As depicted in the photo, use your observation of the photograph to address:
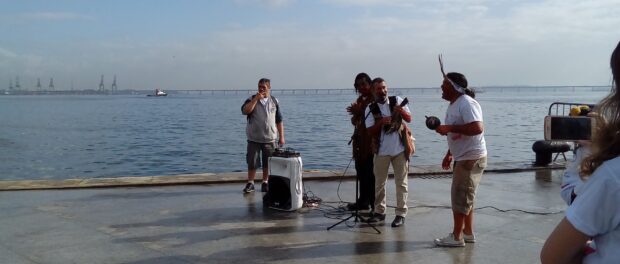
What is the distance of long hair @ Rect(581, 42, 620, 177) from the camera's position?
5.57 ft

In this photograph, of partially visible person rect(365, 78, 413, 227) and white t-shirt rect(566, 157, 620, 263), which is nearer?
white t-shirt rect(566, 157, 620, 263)

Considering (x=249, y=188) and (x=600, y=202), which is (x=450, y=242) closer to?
(x=249, y=188)

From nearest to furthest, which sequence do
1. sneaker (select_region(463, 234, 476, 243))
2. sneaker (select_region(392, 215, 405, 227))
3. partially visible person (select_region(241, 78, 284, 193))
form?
sneaker (select_region(463, 234, 476, 243))
sneaker (select_region(392, 215, 405, 227))
partially visible person (select_region(241, 78, 284, 193))

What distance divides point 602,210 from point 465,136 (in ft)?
13.2

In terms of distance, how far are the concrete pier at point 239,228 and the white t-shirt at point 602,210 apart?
365 centimetres

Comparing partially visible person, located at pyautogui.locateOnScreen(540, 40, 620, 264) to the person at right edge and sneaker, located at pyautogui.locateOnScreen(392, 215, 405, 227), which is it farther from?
sneaker, located at pyautogui.locateOnScreen(392, 215, 405, 227)

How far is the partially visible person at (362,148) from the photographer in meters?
7.29

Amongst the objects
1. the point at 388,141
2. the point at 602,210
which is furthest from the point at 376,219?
the point at 602,210

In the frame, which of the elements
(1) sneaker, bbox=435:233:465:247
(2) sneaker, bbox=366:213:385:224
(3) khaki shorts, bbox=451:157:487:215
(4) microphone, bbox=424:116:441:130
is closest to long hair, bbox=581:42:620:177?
(4) microphone, bbox=424:116:441:130

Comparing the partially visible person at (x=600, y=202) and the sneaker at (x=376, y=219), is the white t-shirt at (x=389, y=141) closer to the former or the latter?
the sneaker at (x=376, y=219)

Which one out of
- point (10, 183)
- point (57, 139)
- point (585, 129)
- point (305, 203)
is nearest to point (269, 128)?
point (305, 203)

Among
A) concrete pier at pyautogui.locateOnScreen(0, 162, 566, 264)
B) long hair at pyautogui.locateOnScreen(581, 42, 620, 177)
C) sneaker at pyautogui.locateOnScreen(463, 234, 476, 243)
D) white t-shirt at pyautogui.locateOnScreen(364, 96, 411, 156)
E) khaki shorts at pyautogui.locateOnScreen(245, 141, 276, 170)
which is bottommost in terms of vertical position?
concrete pier at pyautogui.locateOnScreen(0, 162, 566, 264)

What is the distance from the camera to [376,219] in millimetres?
6766

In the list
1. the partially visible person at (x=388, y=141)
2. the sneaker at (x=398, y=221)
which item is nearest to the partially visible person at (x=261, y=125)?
the partially visible person at (x=388, y=141)
